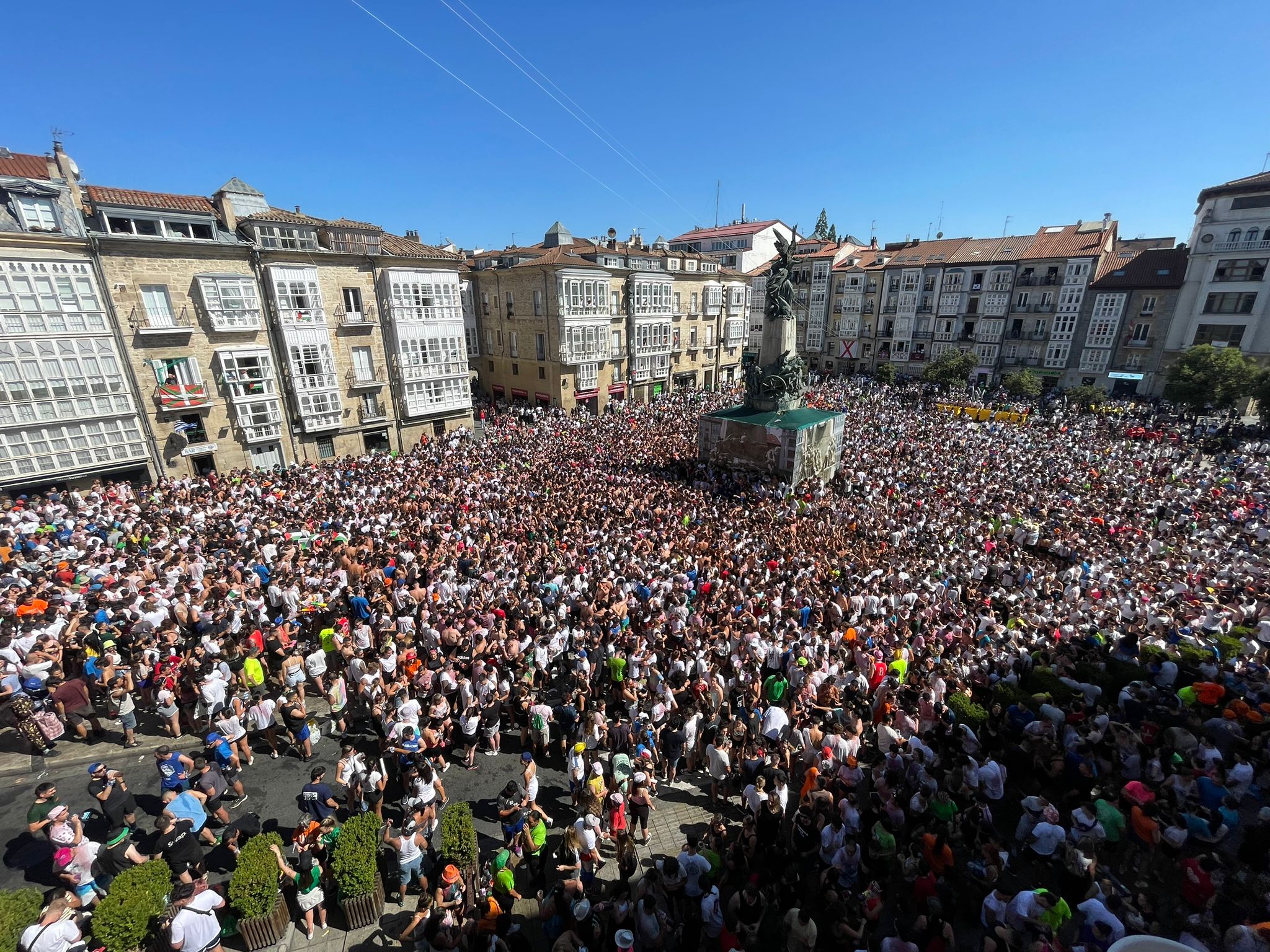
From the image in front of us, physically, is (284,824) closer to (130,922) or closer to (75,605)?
(130,922)

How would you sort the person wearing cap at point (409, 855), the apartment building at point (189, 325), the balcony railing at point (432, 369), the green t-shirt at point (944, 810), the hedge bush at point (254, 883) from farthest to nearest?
1. the balcony railing at point (432, 369)
2. the apartment building at point (189, 325)
3. the green t-shirt at point (944, 810)
4. the person wearing cap at point (409, 855)
5. the hedge bush at point (254, 883)

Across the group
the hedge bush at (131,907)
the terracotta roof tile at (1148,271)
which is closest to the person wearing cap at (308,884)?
the hedge bush at (131,907)

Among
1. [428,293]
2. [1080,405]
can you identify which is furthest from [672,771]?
[1080,405]

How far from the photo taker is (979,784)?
839 centimetres

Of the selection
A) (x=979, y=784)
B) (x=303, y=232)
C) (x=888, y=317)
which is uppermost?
(x=303, y=232)

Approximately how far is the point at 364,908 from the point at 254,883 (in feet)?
4.77

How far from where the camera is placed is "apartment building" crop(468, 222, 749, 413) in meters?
39.8

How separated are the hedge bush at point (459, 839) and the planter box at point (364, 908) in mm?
972

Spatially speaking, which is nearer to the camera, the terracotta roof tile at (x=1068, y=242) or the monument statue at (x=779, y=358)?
the monument statue at (x=779, y=358)

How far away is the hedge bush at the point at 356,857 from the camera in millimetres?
7078

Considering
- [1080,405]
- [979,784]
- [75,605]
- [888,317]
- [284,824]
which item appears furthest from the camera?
[888,317]

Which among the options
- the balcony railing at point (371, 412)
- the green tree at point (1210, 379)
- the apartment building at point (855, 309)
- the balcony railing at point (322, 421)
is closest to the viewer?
the balcony railing at point (322, 421)

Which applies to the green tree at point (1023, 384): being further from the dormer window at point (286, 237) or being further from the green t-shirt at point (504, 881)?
the dormer window at point (286, 237)

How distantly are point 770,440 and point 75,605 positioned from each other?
23466 mm
